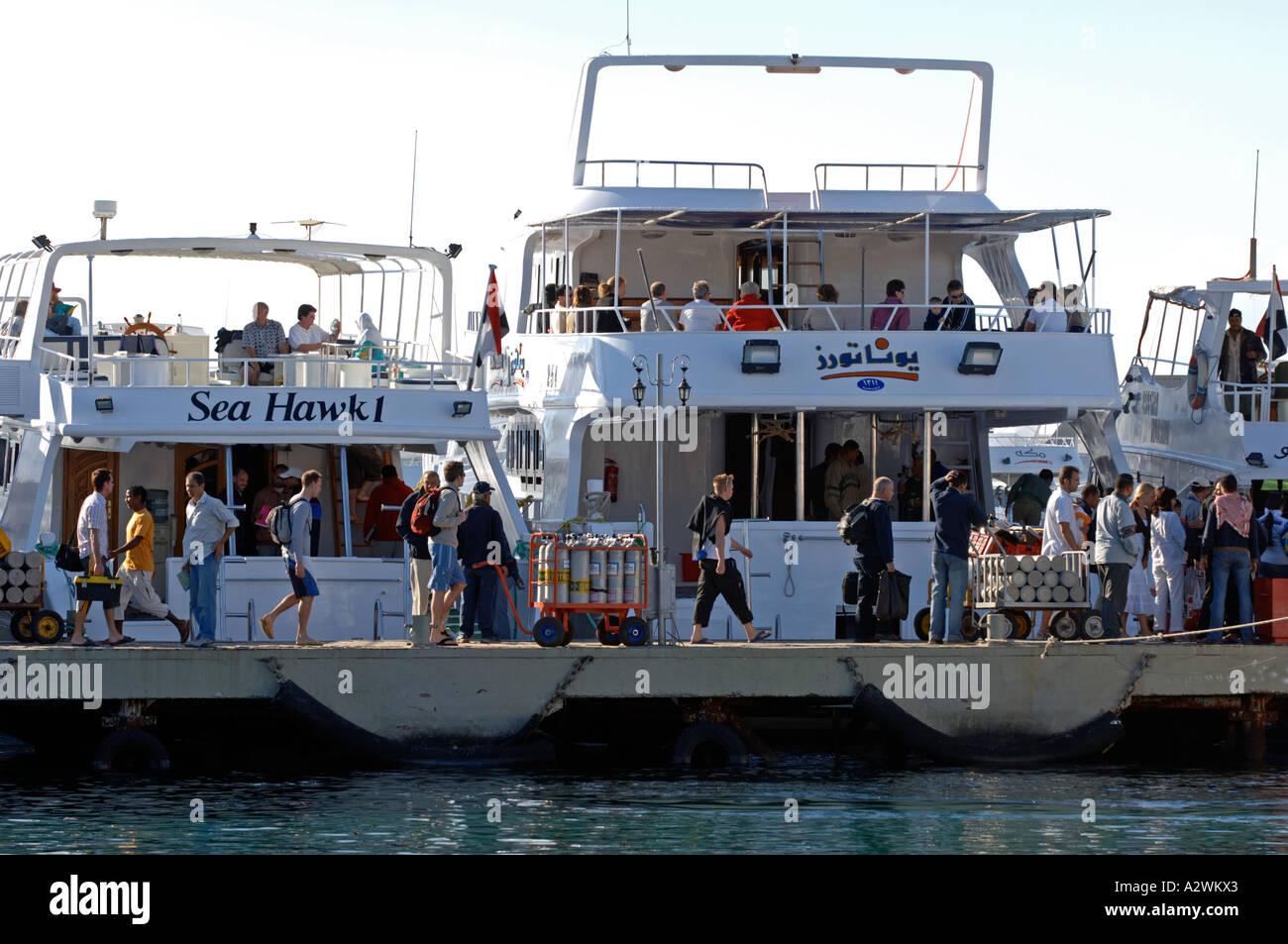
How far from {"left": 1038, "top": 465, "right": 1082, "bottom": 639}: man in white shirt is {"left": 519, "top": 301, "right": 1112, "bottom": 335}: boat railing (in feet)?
9.86

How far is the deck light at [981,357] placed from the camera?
69.4 ft

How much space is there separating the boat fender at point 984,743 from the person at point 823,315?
598 cm

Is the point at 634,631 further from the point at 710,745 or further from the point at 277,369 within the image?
the point at 277,369

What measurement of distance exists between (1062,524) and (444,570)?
5.61 m

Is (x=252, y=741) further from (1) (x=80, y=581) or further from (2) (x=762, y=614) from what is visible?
(2) (x=762, y=614)

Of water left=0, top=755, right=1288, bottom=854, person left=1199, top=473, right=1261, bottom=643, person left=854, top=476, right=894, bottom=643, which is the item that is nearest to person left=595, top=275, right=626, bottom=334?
person left=854, top=476, right=894, bottom=643

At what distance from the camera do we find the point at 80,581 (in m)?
17.3

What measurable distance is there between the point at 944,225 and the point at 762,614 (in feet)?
16.8

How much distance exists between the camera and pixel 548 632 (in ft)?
56.1

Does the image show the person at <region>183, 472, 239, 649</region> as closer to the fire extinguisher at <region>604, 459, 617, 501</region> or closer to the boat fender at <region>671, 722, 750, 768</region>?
the boat fender at <region>671, 722, 750, 768</region>

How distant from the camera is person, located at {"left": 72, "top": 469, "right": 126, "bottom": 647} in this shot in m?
17.3

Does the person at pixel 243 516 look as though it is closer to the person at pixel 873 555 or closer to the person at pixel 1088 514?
the person at pixel 873 555

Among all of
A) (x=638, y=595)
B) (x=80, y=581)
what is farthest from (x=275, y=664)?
(x=638, y=595)
